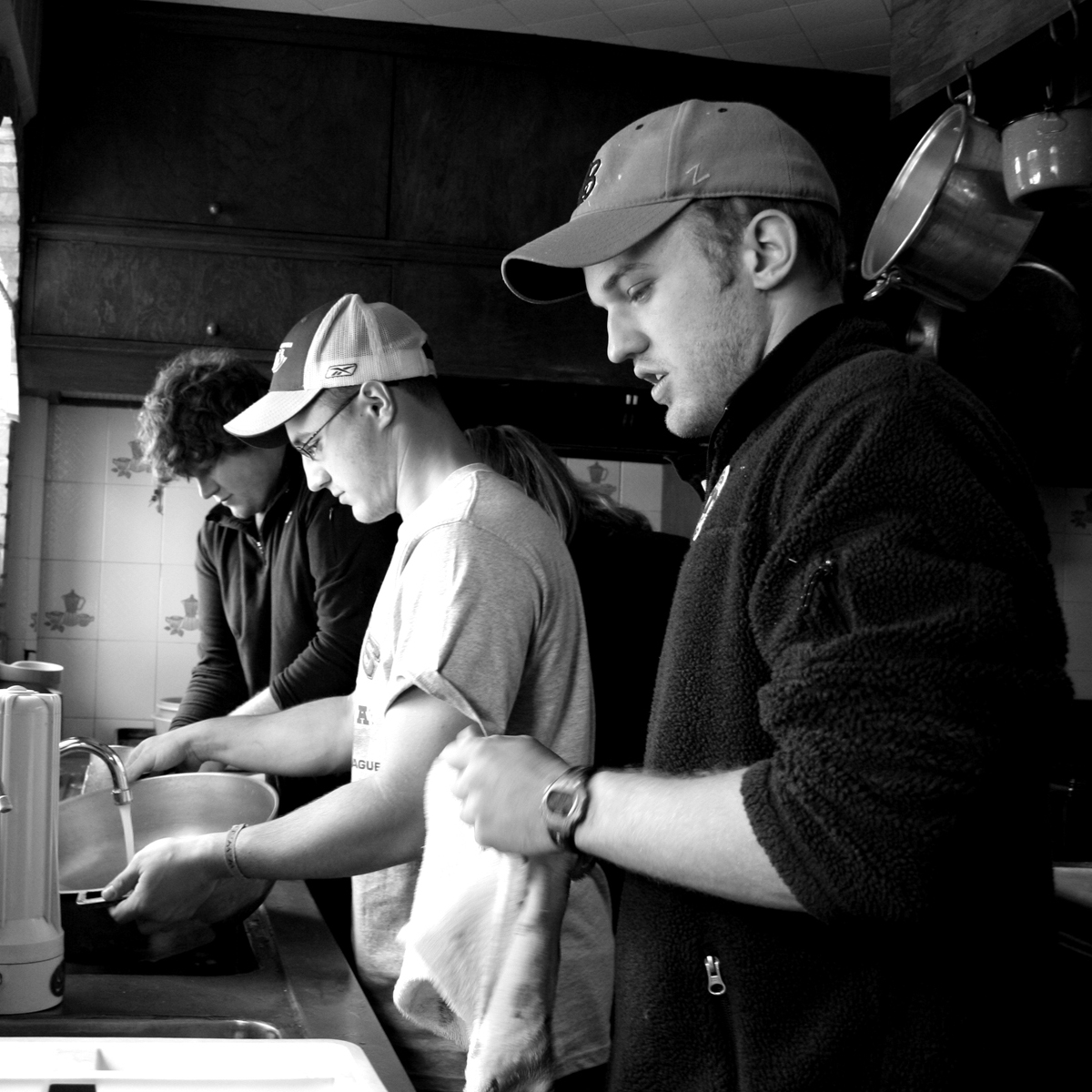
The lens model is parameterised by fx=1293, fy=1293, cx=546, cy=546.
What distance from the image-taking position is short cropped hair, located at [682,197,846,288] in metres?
0.98

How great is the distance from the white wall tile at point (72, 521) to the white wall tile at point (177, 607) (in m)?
0.21

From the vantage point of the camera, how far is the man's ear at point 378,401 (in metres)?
1.62

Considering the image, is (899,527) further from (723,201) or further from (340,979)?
(340,979)

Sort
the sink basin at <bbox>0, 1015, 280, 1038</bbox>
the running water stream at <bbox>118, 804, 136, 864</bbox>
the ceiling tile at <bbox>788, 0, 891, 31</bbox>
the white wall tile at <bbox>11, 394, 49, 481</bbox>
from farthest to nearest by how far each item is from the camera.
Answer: the white wall tile at <bbox>11, 394, 49, 481</bbox>, the ceiling tile at <bbox>788, 0, 891, 31</bbox>, the running water stream at <bbox>118, 804, 136, 864</bbox>, the sink basin at <bbox>0, 1015, 280, 1038</bbox>

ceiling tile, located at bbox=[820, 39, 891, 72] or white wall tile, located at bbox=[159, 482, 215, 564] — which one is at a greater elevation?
ceiling tile, located at bbox=[820, 39, 891, 72]

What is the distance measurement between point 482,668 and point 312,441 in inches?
21.1

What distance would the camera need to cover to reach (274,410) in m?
1.72

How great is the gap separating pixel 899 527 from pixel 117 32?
3.09m

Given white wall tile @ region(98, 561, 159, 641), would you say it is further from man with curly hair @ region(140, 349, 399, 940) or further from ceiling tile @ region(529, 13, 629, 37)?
ceiling tile @ region(529, 13, 629, 37)

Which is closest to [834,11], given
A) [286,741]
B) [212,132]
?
[212,132]

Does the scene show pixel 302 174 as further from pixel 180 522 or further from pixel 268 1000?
pixel 268 1000

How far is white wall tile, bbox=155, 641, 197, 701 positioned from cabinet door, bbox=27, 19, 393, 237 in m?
1.25

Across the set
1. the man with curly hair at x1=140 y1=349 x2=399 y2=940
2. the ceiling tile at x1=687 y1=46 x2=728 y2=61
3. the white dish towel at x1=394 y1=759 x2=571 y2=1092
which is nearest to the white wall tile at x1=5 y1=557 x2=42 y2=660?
the man with curly hair at x1=140 y1=349 x2=399 y2=940

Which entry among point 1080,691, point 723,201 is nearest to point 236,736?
point 723,201
